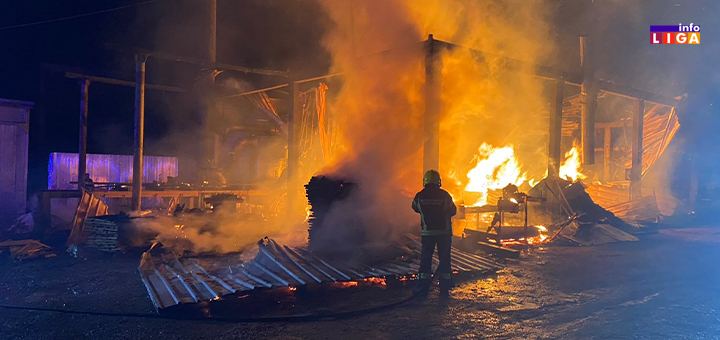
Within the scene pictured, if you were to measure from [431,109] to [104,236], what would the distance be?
7.23 m

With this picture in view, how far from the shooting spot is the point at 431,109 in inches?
363

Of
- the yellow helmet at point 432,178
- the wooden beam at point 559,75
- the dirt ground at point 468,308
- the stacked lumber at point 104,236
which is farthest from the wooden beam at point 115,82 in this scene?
→ the yellow helmet at point 432,178

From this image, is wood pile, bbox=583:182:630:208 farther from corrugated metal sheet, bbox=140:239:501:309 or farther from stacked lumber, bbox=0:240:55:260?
stacked lumber, bbox=0:240:55:260

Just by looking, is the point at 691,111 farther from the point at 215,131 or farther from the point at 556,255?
the point at 215,131

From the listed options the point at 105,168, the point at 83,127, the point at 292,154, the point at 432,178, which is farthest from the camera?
the point at 105,168

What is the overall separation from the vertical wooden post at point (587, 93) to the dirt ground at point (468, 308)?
20.1ft

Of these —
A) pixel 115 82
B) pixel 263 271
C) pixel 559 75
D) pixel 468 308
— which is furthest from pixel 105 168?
pixel 559 75

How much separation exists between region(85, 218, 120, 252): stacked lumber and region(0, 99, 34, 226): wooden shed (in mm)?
5435

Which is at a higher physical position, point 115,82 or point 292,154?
point 115,82

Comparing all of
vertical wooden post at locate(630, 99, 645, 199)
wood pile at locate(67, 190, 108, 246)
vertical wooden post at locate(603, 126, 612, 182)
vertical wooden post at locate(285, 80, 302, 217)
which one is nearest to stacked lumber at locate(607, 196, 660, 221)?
vertical wooden post at locate(630, 99, 645, 199)

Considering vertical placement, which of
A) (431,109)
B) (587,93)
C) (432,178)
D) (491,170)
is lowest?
(432,178)

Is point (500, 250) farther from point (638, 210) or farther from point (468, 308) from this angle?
point (638, 210)

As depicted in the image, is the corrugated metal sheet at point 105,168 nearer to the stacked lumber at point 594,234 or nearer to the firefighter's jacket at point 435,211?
the firefighter's jacket at point 435,211

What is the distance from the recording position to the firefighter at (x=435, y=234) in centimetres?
619
